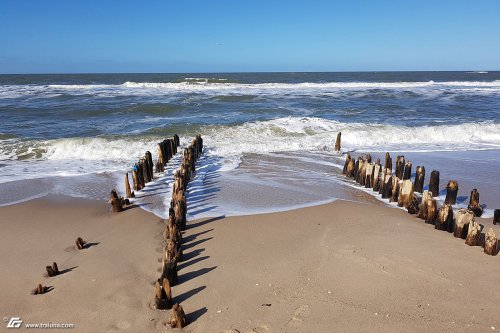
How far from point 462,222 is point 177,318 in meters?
4.66

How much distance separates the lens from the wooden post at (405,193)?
25.1 ft

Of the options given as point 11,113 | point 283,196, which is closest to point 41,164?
point 283,196

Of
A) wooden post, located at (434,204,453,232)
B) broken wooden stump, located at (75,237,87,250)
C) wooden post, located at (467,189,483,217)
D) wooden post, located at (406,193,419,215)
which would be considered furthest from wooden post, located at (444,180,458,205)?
broken wooden stump, located at (75,237,87,250)

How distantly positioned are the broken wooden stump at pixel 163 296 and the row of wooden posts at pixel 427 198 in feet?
14.7

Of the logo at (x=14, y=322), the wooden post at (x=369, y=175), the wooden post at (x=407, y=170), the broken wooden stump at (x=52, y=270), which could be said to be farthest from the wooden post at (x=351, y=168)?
the logo at (x=14, y=322)

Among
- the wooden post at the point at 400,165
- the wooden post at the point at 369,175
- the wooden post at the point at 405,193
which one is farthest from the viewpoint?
the wooden post at the point at 400,165

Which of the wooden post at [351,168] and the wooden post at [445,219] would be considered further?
the wooden post at [351,168]

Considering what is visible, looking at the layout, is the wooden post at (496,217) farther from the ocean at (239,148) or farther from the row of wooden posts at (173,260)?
the row of wooden posts at (173,260)

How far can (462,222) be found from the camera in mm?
6199

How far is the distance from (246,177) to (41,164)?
6.27m

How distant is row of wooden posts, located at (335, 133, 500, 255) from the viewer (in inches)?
236

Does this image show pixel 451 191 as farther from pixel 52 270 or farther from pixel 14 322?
pixel 14 322

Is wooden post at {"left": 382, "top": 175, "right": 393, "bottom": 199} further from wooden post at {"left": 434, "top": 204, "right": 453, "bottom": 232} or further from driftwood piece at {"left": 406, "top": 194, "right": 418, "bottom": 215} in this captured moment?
wooden post at {"left": 434, "top": 204, "right": 453, "bottom": 232}

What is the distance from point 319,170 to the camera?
35.8ft
